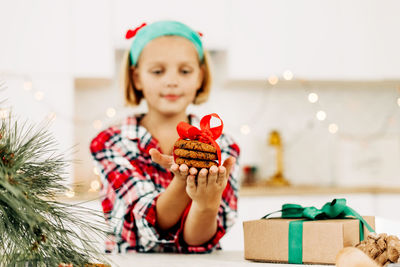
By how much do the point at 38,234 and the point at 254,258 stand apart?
0.36 meters

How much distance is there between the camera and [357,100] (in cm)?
324

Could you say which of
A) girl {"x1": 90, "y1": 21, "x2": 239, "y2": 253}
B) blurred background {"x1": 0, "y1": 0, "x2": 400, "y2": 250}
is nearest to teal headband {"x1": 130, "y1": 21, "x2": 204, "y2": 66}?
girl {"x1": 90, "y1": 21, "x2": 239, "y2": 253}

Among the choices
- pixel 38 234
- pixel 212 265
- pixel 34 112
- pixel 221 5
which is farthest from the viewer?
pixel 221 5

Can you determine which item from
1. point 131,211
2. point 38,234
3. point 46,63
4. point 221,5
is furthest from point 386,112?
point 38,234

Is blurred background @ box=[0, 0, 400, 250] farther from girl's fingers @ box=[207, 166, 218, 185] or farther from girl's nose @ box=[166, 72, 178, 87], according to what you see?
girl's fingers @ box=[207, 166, 218, 185]

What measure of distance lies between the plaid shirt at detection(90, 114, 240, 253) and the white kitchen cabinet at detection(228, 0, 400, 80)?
1.52 metres

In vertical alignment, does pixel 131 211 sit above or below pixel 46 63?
below

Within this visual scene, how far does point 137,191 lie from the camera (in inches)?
44.6

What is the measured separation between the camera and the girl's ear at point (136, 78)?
1.33m

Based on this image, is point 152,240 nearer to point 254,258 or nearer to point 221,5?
point 254,258

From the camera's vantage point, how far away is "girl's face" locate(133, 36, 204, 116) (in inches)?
47.5

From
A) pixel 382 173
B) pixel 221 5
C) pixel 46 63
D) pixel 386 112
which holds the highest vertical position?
pixel 221 5

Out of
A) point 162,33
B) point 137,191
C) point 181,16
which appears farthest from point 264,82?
point 137,191

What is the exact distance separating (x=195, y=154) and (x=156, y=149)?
328 millimetres
